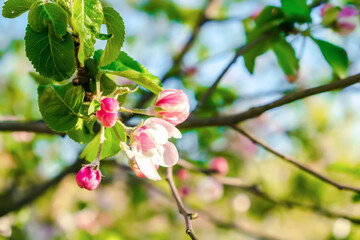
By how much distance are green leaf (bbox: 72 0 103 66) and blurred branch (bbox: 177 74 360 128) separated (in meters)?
0.45

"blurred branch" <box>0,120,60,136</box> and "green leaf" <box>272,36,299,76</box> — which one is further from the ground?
"green leaf" <box>272,36,299,76</box>

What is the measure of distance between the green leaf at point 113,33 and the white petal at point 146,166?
18cm

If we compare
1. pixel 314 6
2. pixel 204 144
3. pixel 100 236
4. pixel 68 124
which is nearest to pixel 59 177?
pixel 100 236

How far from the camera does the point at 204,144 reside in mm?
1877

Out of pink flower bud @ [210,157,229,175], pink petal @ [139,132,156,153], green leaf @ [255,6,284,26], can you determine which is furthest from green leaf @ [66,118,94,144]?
pink flower bud @ [210,157,229,175]

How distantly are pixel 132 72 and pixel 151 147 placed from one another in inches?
5.4

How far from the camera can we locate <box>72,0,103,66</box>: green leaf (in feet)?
1.68

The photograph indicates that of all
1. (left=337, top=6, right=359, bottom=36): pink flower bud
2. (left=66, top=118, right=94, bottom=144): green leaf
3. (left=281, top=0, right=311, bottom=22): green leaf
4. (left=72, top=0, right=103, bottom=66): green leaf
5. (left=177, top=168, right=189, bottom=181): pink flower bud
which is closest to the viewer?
(left=72, top=0, right=103, bottom=66): green leaf

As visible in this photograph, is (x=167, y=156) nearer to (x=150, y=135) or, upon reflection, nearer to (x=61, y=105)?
(x=150, y=135)

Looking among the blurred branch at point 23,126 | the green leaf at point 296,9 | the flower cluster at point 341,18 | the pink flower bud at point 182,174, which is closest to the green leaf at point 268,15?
the green leaf at point 296,9

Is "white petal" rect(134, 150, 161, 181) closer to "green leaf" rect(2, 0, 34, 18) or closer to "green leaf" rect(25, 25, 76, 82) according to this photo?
"green leaf" rect(25, 25, 76, 82)

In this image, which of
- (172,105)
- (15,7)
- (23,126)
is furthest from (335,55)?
(23,126)

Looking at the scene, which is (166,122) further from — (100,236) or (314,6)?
(100,236)

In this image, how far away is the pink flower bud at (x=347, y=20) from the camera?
105 centimetres
